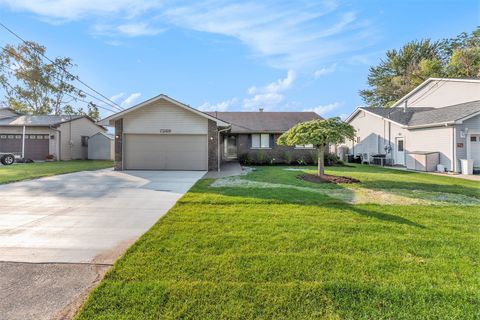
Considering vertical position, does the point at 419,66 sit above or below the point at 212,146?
above

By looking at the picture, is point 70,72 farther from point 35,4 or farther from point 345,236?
point 345,236

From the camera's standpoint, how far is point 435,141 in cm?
1548

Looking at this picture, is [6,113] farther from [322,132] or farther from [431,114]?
[431,114]

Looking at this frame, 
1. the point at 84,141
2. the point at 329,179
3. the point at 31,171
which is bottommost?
the point at 329,179

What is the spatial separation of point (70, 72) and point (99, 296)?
4046 centimetres

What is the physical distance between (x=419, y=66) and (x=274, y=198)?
34.5 m

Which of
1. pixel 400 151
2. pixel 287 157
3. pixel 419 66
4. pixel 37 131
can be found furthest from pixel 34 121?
pixel 419 66

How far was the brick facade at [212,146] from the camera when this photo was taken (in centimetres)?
1459

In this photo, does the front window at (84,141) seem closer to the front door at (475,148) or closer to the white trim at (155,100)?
the white trim at (155,100)

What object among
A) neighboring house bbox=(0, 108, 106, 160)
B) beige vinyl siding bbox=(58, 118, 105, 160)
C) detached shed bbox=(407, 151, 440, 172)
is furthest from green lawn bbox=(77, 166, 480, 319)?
beige vinyl siding bbox=(58, 118, 105, 160)

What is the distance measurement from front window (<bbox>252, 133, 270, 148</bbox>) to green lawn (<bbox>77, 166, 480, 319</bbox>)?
1392cm

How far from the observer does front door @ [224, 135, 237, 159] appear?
2078cm

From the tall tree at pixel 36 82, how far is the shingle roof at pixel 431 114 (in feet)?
118

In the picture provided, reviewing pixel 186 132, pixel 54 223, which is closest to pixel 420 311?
pixel 54 223
